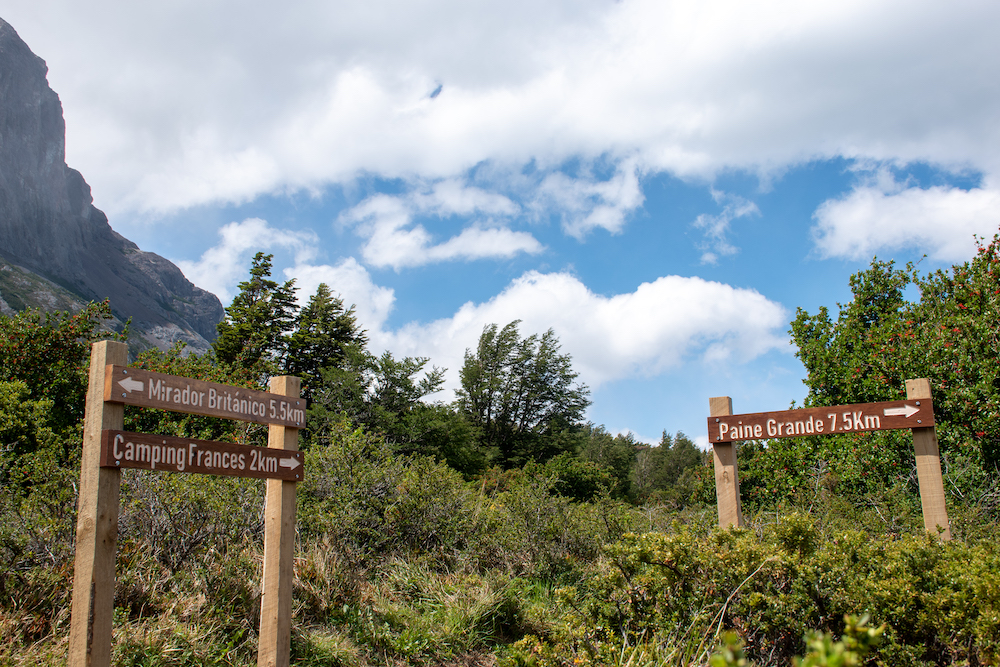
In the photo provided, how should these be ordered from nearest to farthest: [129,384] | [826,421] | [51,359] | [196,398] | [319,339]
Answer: [129,384] → [196,398] → [826,421] → [51,359] → [319,339]

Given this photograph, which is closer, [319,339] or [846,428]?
[846,428]

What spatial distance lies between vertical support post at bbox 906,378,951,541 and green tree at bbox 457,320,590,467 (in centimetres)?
2847

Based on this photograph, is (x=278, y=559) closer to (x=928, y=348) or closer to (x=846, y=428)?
(x=846, y=428)

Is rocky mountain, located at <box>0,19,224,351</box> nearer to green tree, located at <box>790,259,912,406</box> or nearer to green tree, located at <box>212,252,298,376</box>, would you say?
green tree, located at <box>212,252,298,376</box>

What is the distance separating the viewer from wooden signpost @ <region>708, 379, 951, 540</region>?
597 centimetres

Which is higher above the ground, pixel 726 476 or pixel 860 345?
pixel 860 345

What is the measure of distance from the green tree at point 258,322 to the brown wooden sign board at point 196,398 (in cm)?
2128

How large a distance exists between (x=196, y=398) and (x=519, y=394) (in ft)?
106

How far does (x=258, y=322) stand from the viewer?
92.4 feet

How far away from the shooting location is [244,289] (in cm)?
3016

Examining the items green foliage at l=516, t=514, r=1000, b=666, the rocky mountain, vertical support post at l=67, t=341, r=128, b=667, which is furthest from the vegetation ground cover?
the rocky mountain

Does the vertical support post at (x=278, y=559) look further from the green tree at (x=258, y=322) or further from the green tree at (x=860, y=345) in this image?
the green tree at (x=258, y=322)

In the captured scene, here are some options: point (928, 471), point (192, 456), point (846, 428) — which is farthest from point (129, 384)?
point (928, 471)

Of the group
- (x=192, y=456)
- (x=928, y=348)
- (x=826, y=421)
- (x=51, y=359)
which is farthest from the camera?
(x=51, y=359)
